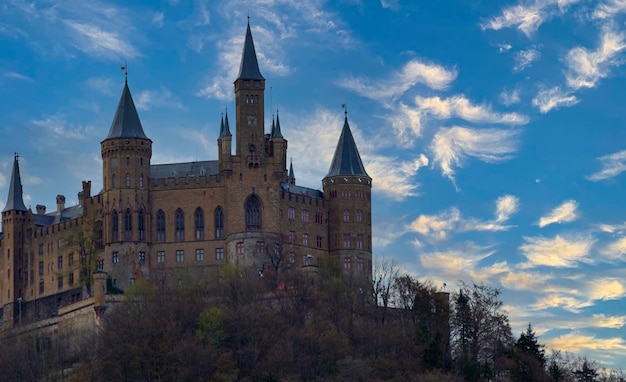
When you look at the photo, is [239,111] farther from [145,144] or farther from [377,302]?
[377,302]

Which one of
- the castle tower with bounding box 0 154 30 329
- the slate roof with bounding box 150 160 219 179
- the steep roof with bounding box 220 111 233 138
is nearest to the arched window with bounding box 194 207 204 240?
the slate roof with bounding box 150 160 219 179

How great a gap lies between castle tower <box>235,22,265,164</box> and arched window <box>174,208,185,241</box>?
6401 millimetres

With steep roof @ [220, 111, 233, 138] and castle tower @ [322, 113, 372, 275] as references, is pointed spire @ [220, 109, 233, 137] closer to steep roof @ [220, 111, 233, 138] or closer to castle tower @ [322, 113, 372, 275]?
steep roof @ [220, 111, 233, 138]

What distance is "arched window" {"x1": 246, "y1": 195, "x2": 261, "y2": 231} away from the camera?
115m

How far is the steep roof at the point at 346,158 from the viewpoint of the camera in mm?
120438

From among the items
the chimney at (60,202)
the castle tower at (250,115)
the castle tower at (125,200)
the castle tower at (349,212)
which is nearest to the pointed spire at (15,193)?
the chimney at (60,202)

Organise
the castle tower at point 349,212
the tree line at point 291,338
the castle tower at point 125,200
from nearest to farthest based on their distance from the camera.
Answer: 1. the tree line at point 291,338
2. the castle tower at point 125,200
3. the castle tower at point 349,212

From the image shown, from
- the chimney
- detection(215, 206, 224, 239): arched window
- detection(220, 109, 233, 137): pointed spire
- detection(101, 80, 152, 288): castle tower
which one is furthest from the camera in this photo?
the chimney

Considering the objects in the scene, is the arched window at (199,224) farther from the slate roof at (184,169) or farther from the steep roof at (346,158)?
the steep roof at (346,158)

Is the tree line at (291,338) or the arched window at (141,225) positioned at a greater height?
the arched window at (141,225)

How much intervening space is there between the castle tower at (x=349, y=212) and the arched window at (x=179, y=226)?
11855 millimetres

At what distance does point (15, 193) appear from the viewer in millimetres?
126438

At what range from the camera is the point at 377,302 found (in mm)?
109875

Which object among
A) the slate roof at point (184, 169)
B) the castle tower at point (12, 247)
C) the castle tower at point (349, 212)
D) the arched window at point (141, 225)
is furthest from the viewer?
the castle tower at point (12, 247)
